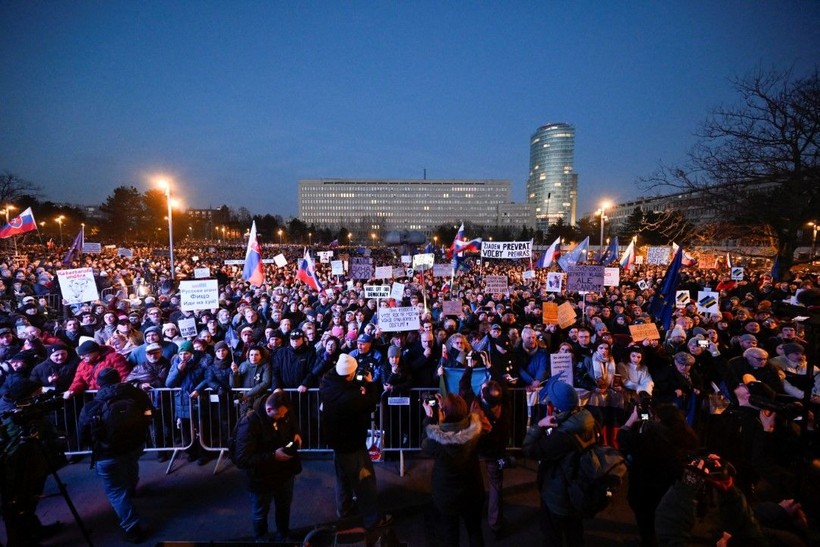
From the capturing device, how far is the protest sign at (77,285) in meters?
8.34

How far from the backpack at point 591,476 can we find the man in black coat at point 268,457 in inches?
95.7

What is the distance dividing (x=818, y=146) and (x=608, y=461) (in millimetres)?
9540

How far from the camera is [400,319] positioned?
275 inches

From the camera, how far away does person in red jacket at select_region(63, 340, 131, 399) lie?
5.20 metres

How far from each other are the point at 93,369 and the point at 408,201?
150 meters

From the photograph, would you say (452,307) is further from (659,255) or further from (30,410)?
(659,255)

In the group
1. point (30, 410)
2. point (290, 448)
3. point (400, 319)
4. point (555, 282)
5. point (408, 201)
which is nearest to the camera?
point (30, 410)

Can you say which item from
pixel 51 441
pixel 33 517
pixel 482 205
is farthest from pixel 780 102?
pixel 482 205

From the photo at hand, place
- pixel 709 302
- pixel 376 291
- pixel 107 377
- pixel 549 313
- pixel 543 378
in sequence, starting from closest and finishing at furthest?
1. pixel 107 377
2. pixel 543 378
3. pixel 549 313
4. pixel 709 302
5. pixel 376 291

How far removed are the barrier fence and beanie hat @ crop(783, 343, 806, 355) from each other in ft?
11.0

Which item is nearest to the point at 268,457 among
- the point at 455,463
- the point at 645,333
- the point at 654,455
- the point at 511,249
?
the point at 455,463

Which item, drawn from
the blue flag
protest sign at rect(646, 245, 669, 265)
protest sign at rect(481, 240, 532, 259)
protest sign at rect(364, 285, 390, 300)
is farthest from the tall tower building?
the blue flag

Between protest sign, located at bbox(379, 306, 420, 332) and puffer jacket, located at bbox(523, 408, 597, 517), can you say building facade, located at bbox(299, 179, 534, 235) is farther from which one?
puffer jacket, located at bbox(523, 408, 597, 517)

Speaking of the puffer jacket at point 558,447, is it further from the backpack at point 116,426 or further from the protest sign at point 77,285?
the protest sign at point 77,285
